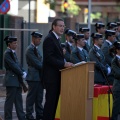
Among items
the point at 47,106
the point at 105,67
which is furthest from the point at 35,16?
the point at 47,106

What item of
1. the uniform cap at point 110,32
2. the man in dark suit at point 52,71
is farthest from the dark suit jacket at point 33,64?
the man in dark suit at point 52,71

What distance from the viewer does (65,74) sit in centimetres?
1189

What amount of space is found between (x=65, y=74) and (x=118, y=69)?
2.69m

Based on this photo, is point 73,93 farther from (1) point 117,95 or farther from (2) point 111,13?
(2) point 111,13

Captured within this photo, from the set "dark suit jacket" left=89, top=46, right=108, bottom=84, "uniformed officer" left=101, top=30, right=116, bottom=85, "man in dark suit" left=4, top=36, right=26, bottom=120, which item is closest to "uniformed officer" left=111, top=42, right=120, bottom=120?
"dark suit jacket" left=89, top=46, right=108, bottom=84

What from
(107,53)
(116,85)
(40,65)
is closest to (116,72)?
(116,85)

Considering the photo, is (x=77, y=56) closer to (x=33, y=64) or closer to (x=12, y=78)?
(x=33, y=64)

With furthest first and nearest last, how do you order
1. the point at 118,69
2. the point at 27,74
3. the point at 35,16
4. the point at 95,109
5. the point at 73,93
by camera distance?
the point at 35,16
the point at 27,74
the point at 118,69
the point at 95,109
the point at 73,93

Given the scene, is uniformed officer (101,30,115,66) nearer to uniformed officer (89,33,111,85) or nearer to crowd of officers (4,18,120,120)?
crowd of officers (4,18,120,120)

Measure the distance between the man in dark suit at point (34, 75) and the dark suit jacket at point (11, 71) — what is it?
0.95 meters

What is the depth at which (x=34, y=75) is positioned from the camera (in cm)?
1538

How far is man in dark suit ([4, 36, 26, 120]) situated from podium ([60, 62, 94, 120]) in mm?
2429

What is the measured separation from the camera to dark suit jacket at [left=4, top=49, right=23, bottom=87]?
14.2 m

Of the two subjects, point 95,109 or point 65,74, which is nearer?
point 65,74
